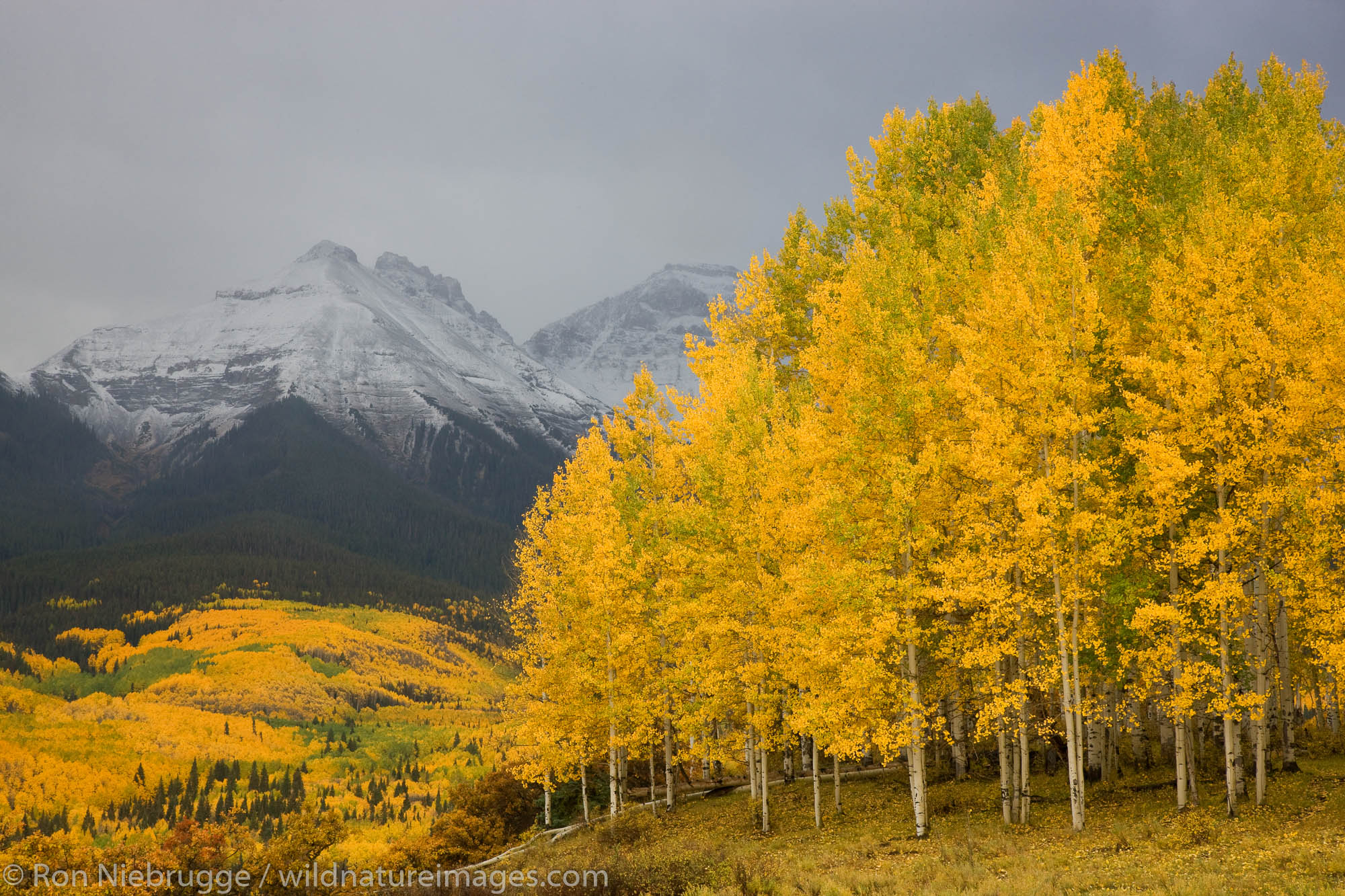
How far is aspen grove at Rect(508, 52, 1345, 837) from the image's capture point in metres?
15.2

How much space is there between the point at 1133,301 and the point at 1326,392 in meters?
4.46

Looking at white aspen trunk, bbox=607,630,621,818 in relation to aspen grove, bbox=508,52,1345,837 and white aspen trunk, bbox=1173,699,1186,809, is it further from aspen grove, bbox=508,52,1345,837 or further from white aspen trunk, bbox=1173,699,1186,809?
white aspen trunk, bbox=1173,699,1186,809

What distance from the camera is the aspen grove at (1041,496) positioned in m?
15.2

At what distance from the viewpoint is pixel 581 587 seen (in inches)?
997

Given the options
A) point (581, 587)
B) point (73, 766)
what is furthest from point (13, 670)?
point (581, 587)

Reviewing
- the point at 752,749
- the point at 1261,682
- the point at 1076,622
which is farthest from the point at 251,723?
the point at 1261,682

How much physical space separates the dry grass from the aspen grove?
2.70ft

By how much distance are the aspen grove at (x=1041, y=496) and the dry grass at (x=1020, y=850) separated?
822 mm

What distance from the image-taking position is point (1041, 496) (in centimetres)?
1471

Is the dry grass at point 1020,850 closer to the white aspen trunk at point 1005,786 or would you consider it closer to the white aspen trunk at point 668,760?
the white aspen trunk at point 1005,786

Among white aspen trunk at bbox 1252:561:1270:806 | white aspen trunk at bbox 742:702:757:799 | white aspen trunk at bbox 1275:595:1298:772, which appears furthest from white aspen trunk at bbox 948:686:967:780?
white aspen trunk at bbox 1275:595:1298:772

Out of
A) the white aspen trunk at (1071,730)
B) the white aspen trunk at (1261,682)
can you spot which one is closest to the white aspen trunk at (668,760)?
the white aspen trunk at (1071,730)

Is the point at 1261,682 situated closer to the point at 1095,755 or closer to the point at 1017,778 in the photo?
the point at 1095,755

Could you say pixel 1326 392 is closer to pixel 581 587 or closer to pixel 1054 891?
pixel 1054 891
